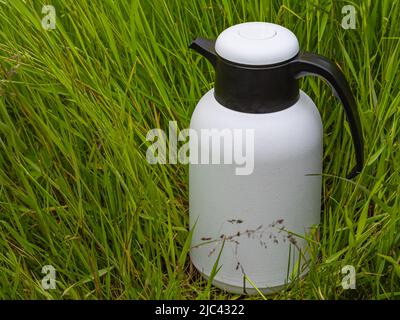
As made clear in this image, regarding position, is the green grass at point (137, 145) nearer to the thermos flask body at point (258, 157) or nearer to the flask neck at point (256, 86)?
the thermos flask body at point (258, 157)

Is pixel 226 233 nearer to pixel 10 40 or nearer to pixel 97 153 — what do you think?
pixel 97 153

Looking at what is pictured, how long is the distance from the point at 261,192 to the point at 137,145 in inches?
11.7

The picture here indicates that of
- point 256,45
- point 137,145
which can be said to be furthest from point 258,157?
point 137,145

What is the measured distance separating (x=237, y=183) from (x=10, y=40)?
60 centimetres

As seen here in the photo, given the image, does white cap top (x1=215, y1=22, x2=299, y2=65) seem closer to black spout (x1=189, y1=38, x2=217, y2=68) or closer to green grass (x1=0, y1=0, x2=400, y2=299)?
black spout (x1=189, y1=38, x2=217, y2=68)

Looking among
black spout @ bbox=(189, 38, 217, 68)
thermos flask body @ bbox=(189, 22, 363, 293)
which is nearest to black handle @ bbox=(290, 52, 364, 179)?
thermos flask body @ bbox=(189, 22, 363, 293)

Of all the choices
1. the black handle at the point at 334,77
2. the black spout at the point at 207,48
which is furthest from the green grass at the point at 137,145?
the black spout at the point at 207,48

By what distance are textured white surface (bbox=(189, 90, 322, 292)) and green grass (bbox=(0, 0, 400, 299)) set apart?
1.9 inches

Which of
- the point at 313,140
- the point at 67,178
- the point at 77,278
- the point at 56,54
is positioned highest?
the point at 56,54

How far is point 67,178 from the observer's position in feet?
5.51

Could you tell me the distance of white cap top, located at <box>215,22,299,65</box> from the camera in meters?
1.42

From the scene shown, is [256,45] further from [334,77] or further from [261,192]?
[261,192]

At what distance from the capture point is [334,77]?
147 cm

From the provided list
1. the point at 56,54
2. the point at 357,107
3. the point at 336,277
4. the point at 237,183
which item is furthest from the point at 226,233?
the point at 56,54
